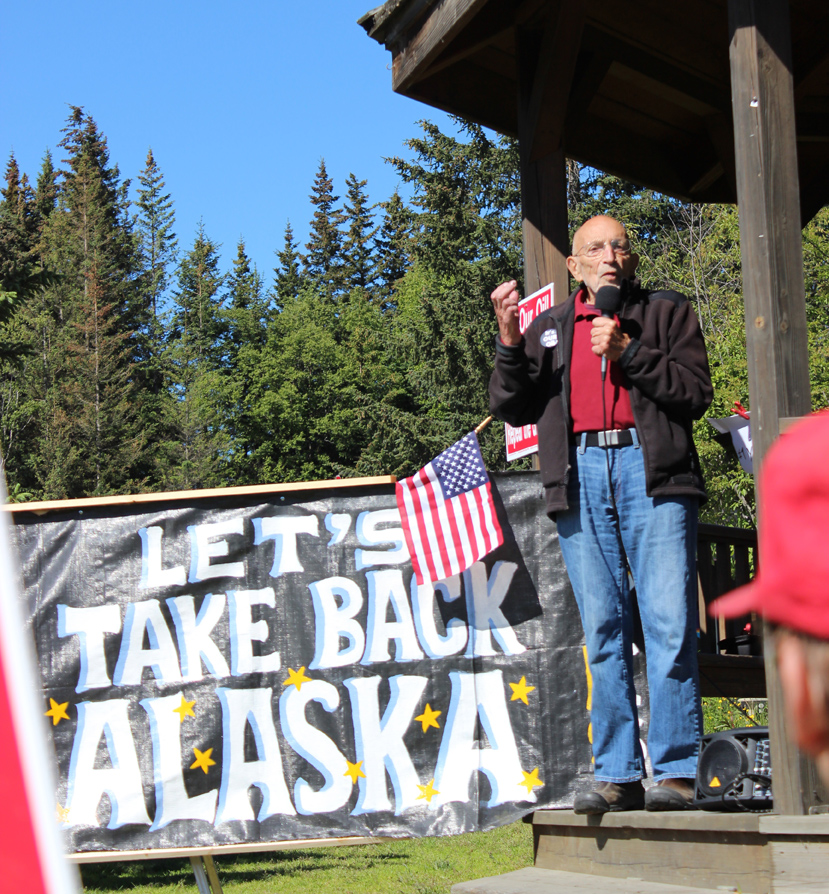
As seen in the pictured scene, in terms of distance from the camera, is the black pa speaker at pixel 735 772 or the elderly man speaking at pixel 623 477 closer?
the black pa speaker at pixel 735 772

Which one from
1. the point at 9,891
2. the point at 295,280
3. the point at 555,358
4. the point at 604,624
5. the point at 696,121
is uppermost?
the point at 295,280

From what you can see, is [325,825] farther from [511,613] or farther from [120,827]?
[511,613]

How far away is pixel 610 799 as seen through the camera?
144 inches

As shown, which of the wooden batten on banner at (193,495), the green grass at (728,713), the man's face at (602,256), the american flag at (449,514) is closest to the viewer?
the man's face at (602,256)

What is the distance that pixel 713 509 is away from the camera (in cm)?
1516

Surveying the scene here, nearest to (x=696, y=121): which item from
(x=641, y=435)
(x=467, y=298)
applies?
(x=641, y=435)

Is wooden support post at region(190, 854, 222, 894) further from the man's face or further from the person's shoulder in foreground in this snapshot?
the person's shoulder in foreground

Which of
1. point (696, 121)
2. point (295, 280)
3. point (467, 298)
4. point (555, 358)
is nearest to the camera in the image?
point (555, 358)

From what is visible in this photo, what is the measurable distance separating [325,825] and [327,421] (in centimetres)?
5074

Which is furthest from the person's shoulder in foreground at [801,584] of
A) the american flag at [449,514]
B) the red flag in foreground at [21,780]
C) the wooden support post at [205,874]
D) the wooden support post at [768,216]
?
the wooden support post at [205,874]

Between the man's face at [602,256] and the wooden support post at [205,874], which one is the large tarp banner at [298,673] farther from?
the man's face at [602,256]

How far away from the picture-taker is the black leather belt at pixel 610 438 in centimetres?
379

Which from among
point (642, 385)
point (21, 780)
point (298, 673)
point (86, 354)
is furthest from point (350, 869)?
point (86, 354)

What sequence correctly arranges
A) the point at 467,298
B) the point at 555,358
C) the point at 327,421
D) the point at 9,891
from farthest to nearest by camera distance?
the point at 327,421
the point at 467,298
the point at 555,358
the point at 9,891
